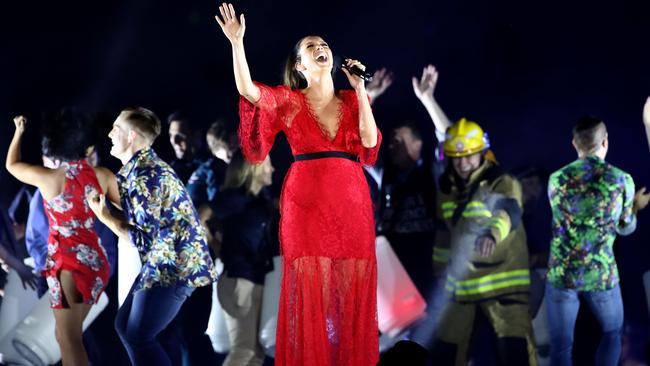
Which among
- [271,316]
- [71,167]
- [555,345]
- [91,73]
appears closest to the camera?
[71,167]

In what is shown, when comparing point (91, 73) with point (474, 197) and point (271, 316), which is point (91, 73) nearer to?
point (271, 316)

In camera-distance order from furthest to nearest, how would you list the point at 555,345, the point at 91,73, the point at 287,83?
1. the point at 91,73
2. the point at 555,345
3. the point at 287,83

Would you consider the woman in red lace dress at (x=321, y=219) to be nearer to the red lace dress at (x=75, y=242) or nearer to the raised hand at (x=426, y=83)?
the red lace dress at (x=75, y=242)

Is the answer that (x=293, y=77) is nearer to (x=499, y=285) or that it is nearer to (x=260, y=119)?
(x=260, y=119)

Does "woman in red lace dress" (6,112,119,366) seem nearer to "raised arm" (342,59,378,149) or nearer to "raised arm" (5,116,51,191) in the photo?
"raised arm" (5,116,51,191)

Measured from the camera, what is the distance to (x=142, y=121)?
4.78 metres

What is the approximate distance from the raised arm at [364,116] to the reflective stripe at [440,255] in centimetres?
205

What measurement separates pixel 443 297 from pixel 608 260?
1.00m

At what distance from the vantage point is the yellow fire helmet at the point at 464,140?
562 centimetres

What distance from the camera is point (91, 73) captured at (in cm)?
618

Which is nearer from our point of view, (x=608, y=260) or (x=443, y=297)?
(x=608, y=260)

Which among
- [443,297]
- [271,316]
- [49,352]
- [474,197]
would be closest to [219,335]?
[271,316]

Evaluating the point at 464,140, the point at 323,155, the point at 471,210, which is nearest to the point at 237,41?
the point at 323,155

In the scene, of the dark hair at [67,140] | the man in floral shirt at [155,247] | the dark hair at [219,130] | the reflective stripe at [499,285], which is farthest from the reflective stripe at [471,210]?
the dark hair at [67,140]
